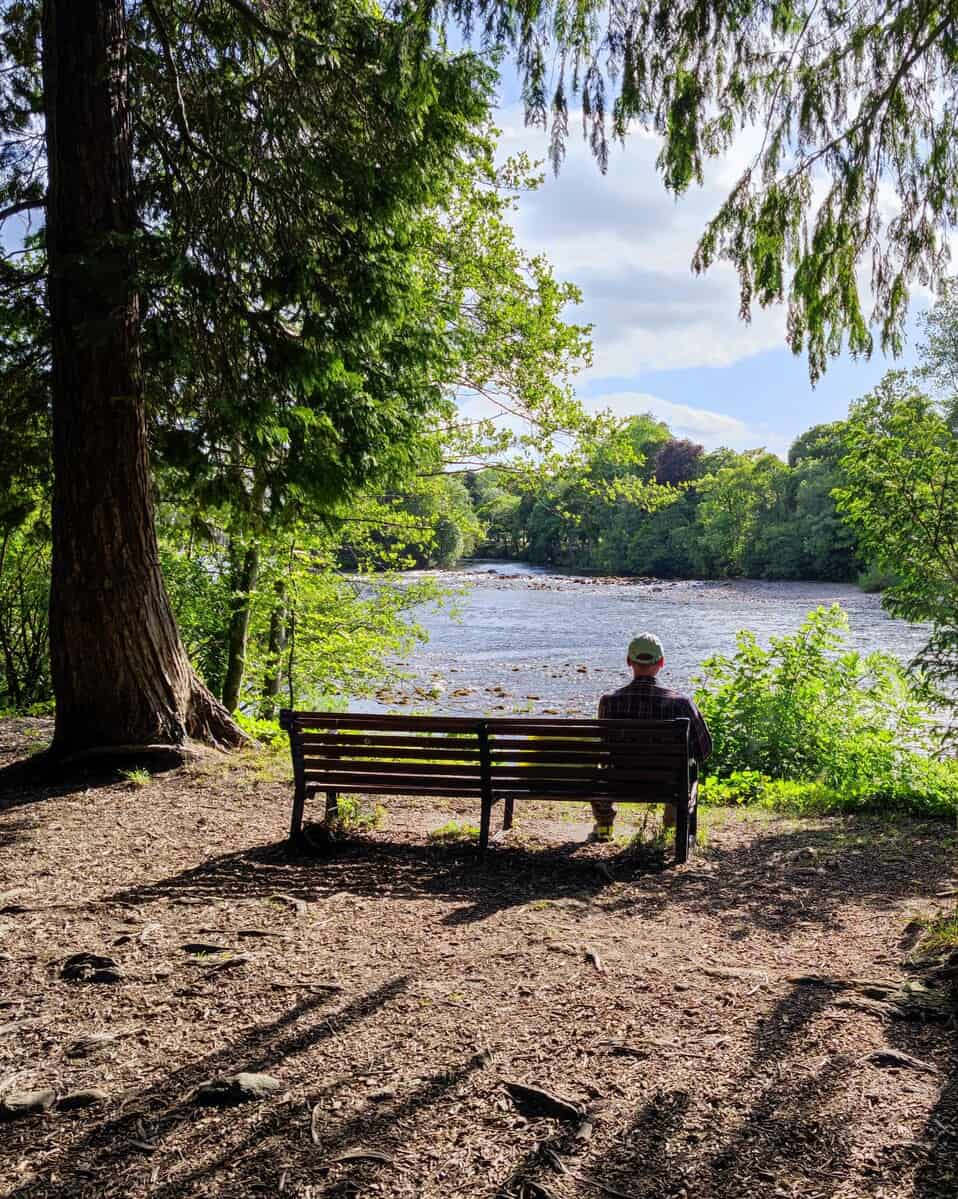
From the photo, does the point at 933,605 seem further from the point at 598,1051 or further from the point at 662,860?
the point at 598,1051

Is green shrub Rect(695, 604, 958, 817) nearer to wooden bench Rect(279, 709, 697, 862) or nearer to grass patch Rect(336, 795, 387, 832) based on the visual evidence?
wooden bench Rect(279, 709, 697, 862)

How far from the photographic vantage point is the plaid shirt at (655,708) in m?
5.48

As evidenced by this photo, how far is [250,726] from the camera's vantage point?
9375 millimetres

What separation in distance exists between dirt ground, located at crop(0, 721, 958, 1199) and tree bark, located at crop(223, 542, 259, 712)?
19.3ft

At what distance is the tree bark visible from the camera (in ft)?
36.2

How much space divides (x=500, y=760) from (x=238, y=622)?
7.12m

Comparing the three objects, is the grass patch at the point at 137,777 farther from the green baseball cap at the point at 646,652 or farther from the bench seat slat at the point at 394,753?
the green baseball cap at the point at 646,652

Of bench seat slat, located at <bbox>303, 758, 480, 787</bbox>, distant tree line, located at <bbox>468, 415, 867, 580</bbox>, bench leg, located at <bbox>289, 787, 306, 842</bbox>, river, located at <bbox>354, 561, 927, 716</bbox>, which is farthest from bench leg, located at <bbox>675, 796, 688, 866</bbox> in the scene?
distant tree line, located at <bbox>468, 415, 867, 580</bbox>

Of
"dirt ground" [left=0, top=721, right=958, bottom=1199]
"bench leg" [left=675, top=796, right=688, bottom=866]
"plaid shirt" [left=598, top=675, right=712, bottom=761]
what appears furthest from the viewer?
"plaid shirt" [left=598, top=675, right=712, bottom=761]

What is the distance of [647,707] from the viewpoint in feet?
18.4

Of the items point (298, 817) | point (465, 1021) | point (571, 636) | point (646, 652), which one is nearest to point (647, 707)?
point (646, 652)

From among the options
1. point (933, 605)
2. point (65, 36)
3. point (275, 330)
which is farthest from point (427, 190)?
point (933, 605)

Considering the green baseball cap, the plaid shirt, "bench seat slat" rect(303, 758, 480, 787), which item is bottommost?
"bench seat slat" rect(303, 758, 480, 787)

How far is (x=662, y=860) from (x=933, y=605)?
2.96 m
